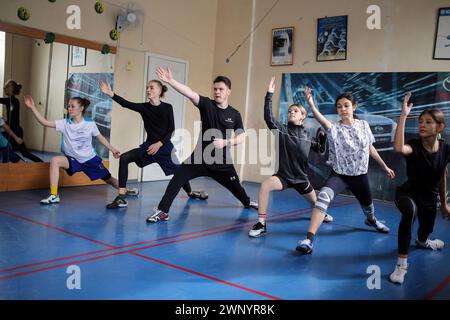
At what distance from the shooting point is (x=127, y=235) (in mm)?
3877

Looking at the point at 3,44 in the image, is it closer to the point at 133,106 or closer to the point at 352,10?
the point at 133,106

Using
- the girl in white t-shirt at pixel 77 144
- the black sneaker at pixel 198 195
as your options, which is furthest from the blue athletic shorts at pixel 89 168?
the black sneaker at pixel 198 195

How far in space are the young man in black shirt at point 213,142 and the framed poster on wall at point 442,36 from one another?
3.55 metres

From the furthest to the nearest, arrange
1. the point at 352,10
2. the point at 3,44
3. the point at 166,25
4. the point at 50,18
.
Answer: the point at 166,25, the point at 352,10, the point at 50,18, the point at 3,44

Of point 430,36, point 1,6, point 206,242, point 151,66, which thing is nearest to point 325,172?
point 430,36

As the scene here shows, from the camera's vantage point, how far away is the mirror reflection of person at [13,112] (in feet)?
18.4

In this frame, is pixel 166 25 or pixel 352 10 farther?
pixel 166 25

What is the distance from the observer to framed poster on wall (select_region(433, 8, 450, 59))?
6.20 metres

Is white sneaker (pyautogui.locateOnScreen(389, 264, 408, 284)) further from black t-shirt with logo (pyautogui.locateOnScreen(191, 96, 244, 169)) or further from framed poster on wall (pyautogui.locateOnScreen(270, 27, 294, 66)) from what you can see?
framed poster on wall (pyautogui.locateOnScreen(270, 27, 294, 66))

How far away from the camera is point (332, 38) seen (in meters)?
7.21

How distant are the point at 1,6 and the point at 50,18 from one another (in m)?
0.65

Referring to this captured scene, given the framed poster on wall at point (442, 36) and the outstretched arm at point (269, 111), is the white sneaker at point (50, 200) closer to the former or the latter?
the outstretched arm at point (269, 111)

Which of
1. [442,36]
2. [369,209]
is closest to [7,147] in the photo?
[369,209]

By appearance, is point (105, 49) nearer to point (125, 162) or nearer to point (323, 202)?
point (125, 162)
